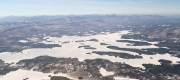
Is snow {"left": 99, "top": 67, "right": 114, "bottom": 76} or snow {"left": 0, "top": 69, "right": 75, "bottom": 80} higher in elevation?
snow {"left": 99, "top": 67, "right": 114, "bottom": 76}

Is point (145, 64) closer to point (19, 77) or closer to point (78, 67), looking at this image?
point (78, 67)

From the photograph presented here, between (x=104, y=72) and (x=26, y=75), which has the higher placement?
(x=104, y=72)

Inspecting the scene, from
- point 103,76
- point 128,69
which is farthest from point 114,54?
point 103,76

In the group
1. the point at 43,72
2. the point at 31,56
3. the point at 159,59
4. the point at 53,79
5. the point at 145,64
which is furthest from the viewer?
the point at 31,56

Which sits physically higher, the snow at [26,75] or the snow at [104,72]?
the snow at [104,72]

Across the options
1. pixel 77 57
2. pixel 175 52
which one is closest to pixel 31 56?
pixel 77 57

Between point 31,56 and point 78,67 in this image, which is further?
point 31,56

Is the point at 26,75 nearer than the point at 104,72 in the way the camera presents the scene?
Yes

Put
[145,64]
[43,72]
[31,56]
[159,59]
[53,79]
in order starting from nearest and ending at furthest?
[53,79], [43,72], [145,64], [159,59], [31,56]

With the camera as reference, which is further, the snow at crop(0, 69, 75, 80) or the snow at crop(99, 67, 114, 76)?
the snow at crop(99, 67, 114, 76)

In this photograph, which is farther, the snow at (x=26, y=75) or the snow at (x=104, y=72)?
the snow at (x=104, y=72)
